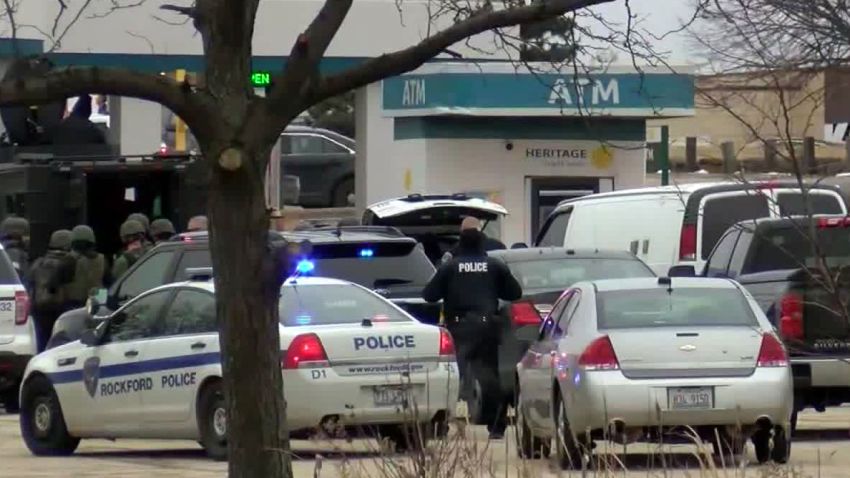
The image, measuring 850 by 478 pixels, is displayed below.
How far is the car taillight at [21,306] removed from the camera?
1978 cm

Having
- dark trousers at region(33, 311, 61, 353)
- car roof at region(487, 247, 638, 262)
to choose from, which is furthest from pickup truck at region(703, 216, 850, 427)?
dark trousers at region(33, 311, 61, 353)

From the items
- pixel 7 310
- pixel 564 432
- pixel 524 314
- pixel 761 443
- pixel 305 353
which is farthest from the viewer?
pixel 7 310

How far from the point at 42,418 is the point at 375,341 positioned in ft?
10.9

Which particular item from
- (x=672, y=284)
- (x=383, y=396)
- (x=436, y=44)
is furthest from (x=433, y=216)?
(x=436, y=44)

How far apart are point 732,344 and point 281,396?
592cm

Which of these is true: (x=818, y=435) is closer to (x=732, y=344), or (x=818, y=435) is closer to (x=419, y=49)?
(x=732, y=344)

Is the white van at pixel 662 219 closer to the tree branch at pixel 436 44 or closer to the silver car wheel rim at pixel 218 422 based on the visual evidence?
the silver car wheel rim at pixel 218 422

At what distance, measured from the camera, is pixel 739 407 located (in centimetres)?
1291

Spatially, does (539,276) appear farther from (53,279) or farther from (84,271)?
(53,279)

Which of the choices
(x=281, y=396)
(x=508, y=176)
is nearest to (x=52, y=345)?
(x=281, y=396)

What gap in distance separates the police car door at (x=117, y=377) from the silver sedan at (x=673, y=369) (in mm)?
3278

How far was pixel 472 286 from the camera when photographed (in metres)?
16.9

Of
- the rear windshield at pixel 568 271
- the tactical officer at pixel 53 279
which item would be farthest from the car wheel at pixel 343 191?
the rear windshield at pixel 568 271

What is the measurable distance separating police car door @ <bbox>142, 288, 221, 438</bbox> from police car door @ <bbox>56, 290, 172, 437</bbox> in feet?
0.36
